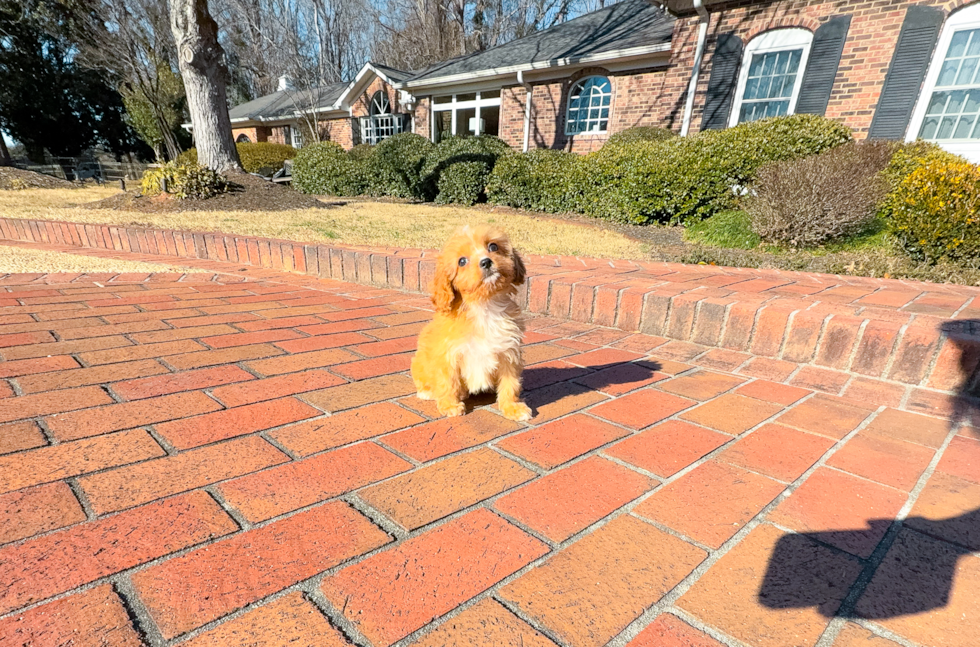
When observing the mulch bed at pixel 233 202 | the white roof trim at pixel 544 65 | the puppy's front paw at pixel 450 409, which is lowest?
the puppy's front paw at pixel 450 409

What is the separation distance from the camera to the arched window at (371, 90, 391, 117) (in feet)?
70.2

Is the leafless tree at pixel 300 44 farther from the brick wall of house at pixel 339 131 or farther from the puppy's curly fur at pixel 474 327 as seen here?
the puppy's curly fur at pixel 474 327

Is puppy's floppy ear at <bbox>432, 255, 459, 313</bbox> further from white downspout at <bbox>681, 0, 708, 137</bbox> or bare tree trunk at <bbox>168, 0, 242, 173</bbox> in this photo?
white downspout at <bbox>681, 0, 708, 137</bbox>

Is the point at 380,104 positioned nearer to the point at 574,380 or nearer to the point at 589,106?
the point at 589,106

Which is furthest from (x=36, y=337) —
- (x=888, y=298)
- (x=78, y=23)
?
(x=78, y=23)

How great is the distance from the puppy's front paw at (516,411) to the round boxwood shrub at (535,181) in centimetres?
771

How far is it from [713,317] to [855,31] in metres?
9.87

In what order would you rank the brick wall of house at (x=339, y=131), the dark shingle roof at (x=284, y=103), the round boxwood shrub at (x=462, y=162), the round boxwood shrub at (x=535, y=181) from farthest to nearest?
the dark shingle roof at (x=284, y=103), the brick wall of house at (x=339, y=131), the round boxwood shrub at (x=462, y=162), the round boxwood shrub at (x=535, y=181)

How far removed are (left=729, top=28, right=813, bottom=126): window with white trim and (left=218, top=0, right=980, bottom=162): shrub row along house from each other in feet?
0.07

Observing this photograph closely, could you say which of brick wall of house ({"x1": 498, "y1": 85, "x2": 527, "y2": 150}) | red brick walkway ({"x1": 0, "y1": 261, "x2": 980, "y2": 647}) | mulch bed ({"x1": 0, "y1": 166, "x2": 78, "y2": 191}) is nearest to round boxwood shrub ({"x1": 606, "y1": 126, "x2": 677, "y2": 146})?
brick wall of house ({"x1": 498, "y1": 85, "x2": 527, "y2": 150})

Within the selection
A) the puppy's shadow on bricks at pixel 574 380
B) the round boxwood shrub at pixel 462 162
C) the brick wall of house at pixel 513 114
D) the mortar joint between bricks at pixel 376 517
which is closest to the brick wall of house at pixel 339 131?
the brick wall of house at pixel 513 114

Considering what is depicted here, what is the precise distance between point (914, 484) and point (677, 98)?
12242 millimetres

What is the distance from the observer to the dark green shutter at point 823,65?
901 centimetres

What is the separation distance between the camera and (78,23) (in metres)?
21.0
